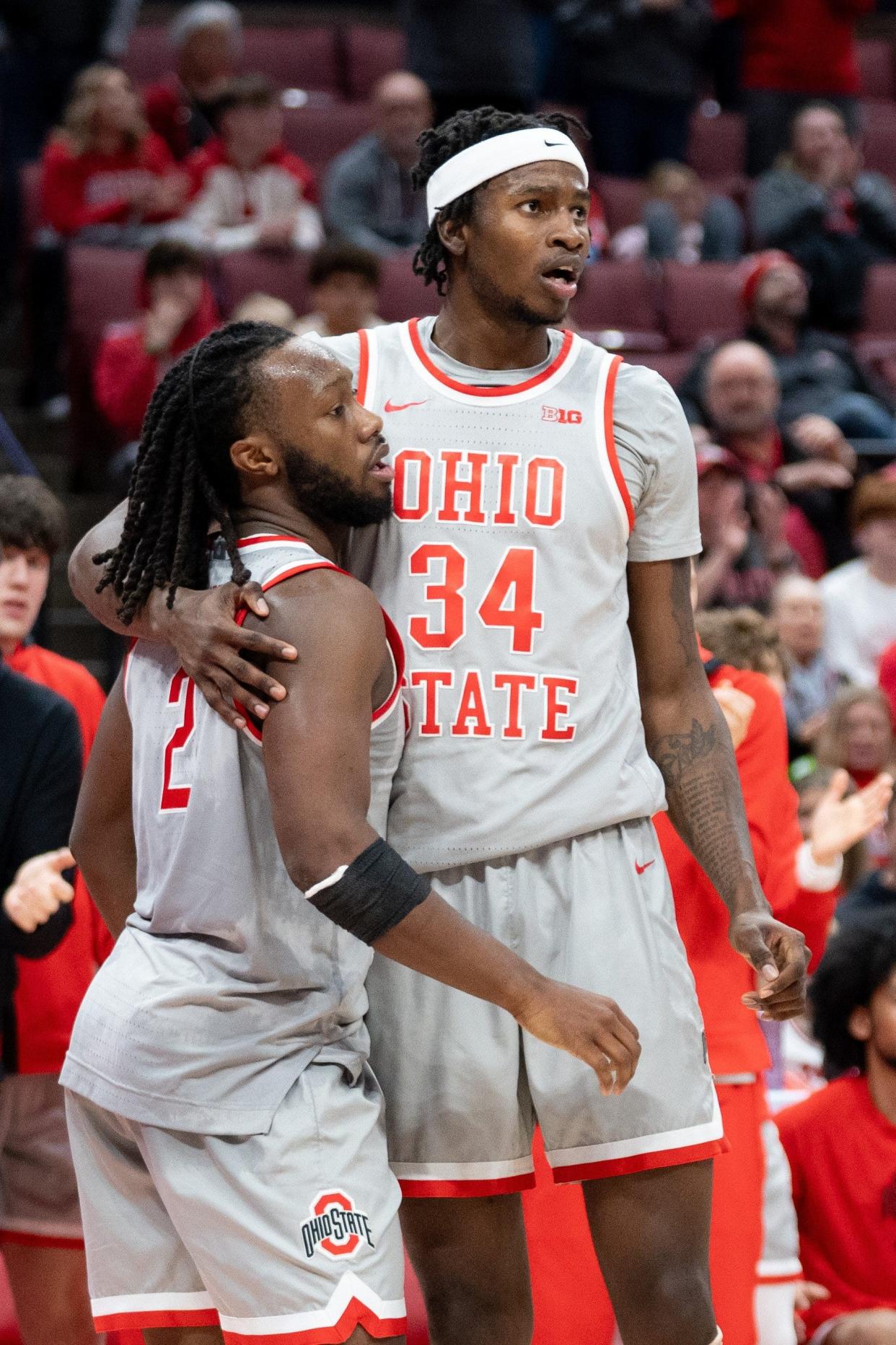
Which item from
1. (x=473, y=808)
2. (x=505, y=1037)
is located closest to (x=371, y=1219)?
(x=505, y=1037)

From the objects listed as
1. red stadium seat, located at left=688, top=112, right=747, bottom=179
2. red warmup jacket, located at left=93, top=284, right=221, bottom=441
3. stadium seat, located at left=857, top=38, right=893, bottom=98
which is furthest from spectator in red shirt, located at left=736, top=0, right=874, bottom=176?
red warmup jacket, located at left=93, top=284, right=221, bottom=441

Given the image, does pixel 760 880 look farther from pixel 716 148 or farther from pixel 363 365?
pixel 716 148

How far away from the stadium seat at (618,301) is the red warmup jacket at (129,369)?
204 centimetres

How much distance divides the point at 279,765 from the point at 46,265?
6.27 meters

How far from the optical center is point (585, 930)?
246cm

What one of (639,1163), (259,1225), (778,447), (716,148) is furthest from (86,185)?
(259,1225)

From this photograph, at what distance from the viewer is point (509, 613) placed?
2506 millimetres

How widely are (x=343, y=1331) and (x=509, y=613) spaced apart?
36.1 inches

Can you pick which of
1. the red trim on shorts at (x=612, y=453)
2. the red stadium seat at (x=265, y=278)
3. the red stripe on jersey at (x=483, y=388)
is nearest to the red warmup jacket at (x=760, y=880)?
the red trim on shorts at (x=612, y=453)

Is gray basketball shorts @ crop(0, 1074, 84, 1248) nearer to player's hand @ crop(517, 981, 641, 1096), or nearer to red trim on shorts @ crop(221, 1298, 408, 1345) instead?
red trim on shorts @ crop(221, 1298, 408, 1345)

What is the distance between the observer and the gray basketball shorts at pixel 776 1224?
368 centimetres

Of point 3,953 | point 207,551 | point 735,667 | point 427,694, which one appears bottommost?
point 3,953

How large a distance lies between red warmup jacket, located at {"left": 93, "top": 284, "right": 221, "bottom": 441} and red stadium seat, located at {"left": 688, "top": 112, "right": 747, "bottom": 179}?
4583 millimetres

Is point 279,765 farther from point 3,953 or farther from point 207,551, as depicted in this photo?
point 3,953
